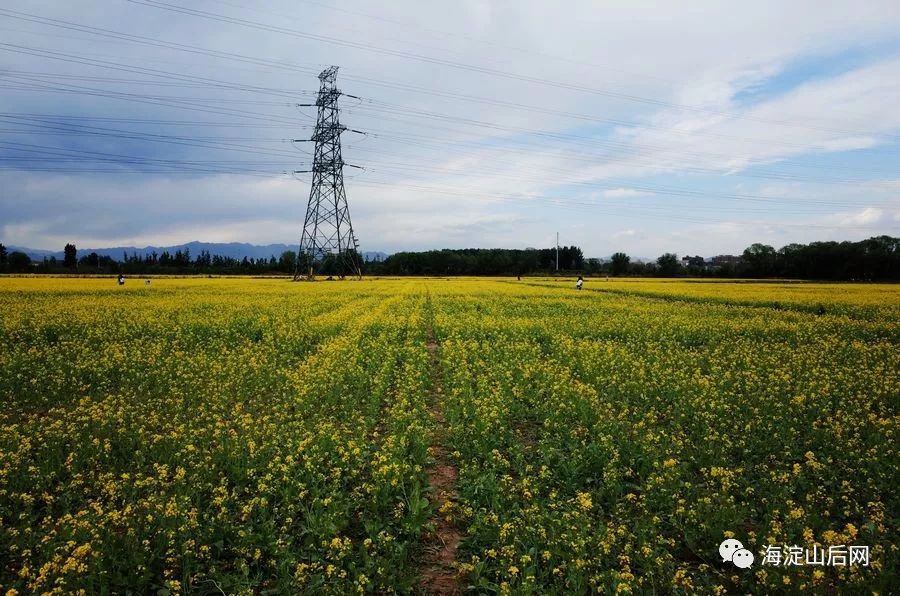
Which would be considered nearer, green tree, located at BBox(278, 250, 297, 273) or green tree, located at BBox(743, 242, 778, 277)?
green tree, located at BBox(743, 242, 778, 277)

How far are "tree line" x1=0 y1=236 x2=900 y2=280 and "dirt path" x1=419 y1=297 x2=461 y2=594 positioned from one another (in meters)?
62.5

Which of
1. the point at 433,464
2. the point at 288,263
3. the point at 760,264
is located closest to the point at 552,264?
the point at 760,264

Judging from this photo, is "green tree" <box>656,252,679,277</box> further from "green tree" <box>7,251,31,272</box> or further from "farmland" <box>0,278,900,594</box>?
A: "green tree" <box>7,251,31,272</box>

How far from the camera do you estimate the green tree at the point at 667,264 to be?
98.8m

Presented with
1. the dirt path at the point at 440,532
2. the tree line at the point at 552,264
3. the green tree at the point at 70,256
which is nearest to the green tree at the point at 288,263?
the tree line at the point at 552,264

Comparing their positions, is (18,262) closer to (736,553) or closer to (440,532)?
(440,532)

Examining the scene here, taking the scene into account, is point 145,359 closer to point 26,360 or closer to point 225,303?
point 26,360

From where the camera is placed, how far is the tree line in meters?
81.6

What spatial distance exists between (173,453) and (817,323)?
24.2 meters

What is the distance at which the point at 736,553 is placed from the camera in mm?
4934

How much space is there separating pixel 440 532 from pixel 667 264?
10718cm

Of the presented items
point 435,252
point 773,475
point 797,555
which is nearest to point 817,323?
point 773,475

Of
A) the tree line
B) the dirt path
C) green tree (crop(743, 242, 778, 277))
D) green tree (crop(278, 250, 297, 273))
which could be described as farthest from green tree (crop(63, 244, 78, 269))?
green tree (crop(743, 242, 778, 277))

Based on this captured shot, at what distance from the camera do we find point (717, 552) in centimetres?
511
